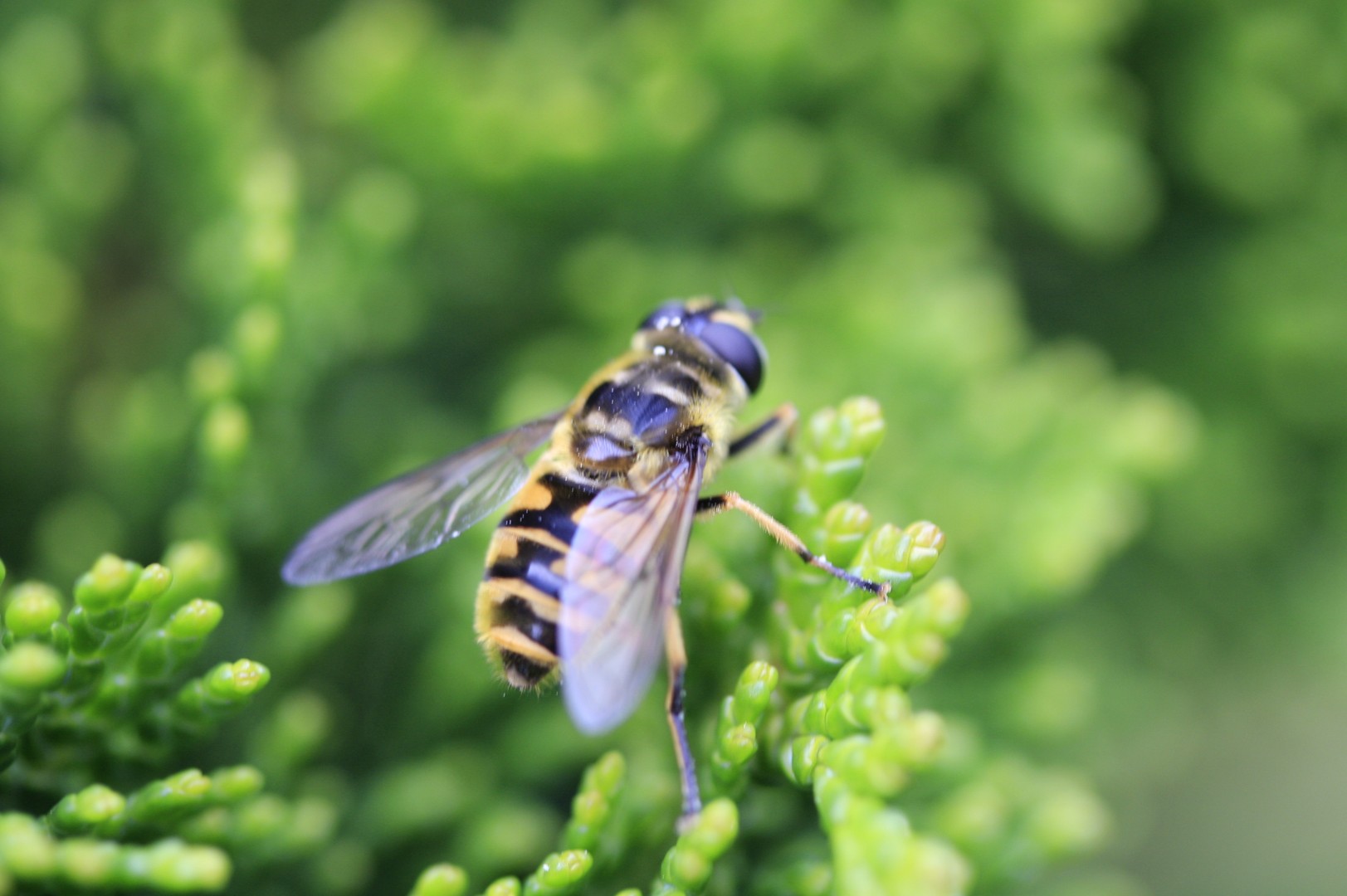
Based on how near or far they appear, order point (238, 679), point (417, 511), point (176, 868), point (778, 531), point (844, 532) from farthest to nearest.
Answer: point (417, 511), point (778, 531), point (844, 532), point (238, 679), point (176, 868)

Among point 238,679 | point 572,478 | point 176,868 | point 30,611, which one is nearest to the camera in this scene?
point 176,868

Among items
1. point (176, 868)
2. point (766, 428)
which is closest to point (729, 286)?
point (766, 428)

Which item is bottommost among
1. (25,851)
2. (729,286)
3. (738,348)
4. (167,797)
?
(25,851)

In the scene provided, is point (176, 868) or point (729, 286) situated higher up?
point (729, 286)

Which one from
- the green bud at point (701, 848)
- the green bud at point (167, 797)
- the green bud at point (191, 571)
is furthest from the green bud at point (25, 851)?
the green bud at point (701, 848)

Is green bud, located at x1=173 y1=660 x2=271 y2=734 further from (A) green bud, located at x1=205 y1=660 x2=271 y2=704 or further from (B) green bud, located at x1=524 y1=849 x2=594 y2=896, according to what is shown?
(B) green bud, located at x1=524 y1=849 x2=594 y2=896

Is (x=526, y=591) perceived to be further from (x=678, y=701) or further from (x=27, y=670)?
(x=27, y=670)

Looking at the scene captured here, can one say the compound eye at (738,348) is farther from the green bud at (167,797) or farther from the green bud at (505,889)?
the green bud at (167,797)
